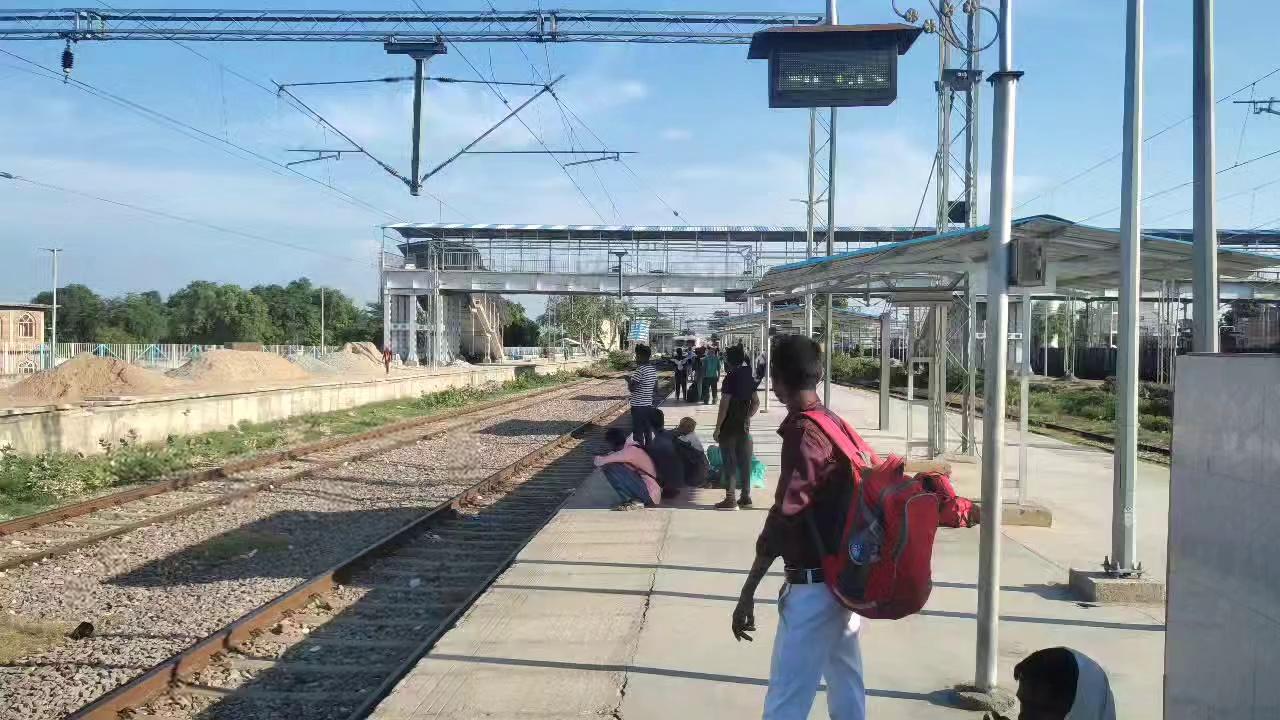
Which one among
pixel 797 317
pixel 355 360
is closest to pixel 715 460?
pixel 797 317

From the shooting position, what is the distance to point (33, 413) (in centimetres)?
1595

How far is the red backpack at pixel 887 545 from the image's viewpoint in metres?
3.39

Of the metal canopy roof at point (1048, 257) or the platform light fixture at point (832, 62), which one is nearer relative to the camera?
the metal canopy roof at point (1048, 257)

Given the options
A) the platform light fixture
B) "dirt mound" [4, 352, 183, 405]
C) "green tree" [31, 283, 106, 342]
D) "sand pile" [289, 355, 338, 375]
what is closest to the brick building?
"sand pile" [289, 355, 338, 375]

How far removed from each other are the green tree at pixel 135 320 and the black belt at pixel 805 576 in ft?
280

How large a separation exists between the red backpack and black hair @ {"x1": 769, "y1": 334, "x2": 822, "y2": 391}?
45 centimetres

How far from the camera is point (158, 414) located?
Answer: 19438 millimetres

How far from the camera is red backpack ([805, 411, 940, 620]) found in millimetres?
3389

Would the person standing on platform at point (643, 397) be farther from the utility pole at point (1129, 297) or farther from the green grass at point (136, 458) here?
the green grass at point (136, 458)

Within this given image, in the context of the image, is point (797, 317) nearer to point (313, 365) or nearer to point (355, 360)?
point (313, 365)

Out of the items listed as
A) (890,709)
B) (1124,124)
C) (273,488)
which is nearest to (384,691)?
(890,709)

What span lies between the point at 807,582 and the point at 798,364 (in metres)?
0.78

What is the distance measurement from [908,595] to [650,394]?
28.8ft

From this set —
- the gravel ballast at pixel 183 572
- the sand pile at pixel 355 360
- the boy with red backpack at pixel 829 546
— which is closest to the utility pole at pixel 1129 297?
the boy with red backpack at pixel 829 546
